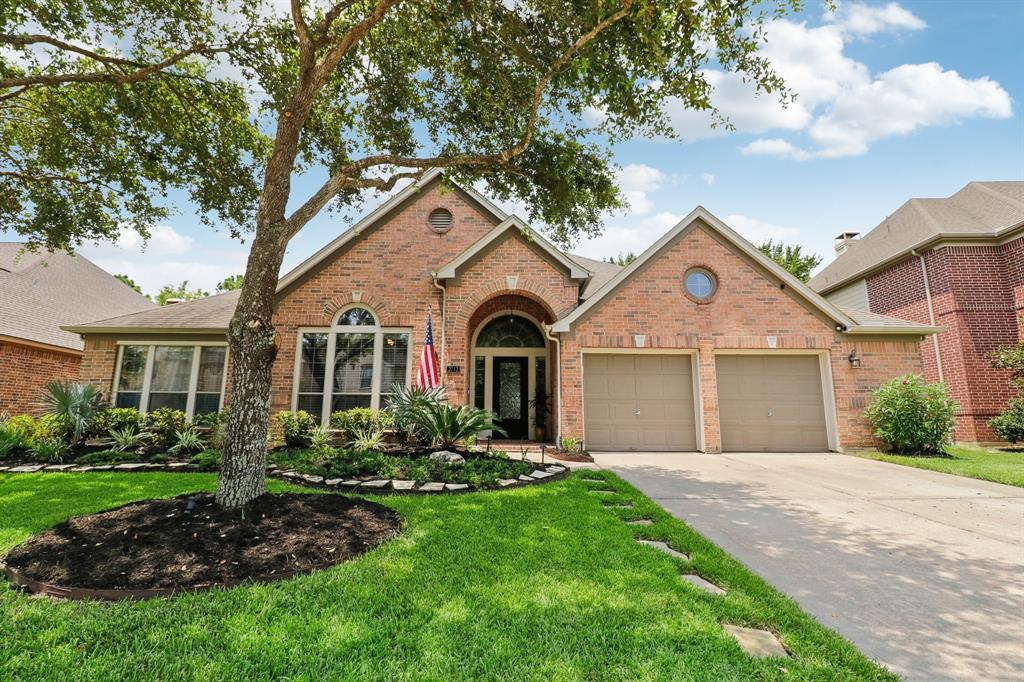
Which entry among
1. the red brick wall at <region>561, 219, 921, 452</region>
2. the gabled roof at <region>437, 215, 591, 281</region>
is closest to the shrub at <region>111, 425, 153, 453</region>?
the gabled roof at <region>437, 215, 591, 281</region>

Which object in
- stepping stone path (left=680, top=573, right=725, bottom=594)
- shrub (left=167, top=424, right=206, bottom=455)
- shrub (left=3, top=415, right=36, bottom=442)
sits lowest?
stepping stone path (left=680, top=573, right=725, bottom=594)

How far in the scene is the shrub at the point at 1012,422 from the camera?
11.1 meters

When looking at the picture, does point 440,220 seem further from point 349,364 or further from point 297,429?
point 297,429

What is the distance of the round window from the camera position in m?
10.6

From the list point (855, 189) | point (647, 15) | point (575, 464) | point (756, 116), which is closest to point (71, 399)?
point (575, 464)

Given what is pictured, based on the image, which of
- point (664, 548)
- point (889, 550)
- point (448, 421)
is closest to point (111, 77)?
point (448, 421)

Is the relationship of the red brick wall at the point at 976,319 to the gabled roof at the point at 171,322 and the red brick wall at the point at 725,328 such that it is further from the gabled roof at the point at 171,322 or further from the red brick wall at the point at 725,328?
the gabled roof at the point at 171,322

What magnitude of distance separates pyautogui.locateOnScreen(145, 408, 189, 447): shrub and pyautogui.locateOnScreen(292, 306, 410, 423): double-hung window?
88.6 inches

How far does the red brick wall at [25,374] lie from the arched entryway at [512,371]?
12.5 m

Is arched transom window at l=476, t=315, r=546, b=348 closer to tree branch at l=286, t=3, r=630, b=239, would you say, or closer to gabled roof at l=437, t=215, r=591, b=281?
gabled roof at l=437, t=215, r=591, b=281

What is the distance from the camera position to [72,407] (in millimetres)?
8422

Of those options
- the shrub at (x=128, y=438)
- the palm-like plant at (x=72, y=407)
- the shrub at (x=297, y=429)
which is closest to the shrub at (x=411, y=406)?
the shrub at (x=297, y=429)

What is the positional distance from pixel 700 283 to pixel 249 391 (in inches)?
390

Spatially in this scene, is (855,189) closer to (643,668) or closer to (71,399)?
(643,668)
